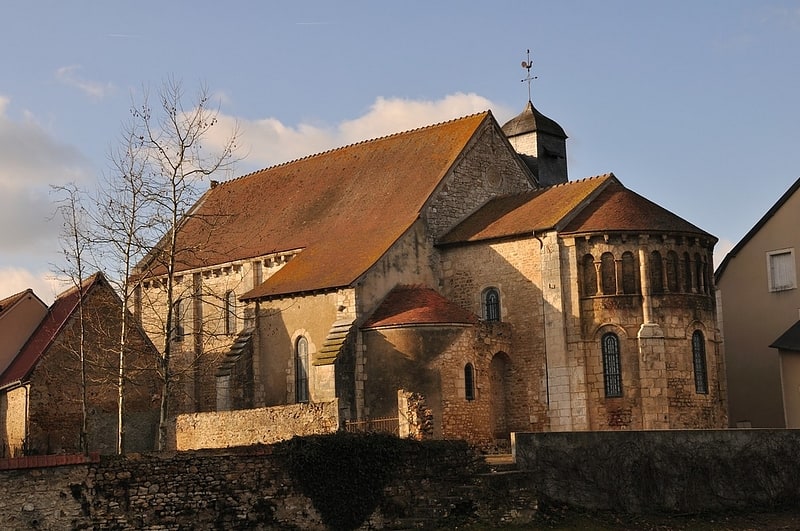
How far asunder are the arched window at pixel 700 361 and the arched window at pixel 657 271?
1944 mm

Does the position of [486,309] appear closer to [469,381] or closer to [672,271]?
[469,381]

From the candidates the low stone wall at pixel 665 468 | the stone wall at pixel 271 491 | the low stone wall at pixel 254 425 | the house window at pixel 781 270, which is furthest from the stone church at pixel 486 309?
the stone wall at pixel 271 491

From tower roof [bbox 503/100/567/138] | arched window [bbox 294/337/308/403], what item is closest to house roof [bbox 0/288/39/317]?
arched window [bbox 294/337/308/403]

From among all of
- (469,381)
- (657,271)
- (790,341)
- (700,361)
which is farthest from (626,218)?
(790,341)

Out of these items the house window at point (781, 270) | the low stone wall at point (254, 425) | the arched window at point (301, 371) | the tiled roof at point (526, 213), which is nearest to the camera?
the low stone wall at point (254, 425)

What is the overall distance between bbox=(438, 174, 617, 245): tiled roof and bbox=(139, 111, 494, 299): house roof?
69.6 inches

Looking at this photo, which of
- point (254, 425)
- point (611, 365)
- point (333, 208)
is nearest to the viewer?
point (254, 425)

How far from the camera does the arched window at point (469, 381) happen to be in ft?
105

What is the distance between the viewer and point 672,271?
110 feet

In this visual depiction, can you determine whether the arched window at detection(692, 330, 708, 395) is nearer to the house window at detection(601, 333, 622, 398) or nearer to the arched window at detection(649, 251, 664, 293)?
the arched window at detection(649, 251, 664, 293)

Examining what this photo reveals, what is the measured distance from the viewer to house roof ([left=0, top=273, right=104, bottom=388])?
34.9 metres

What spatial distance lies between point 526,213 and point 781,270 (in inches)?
416

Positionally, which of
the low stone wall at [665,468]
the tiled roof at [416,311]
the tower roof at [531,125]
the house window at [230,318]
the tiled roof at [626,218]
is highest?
the tower roof at [531,125]

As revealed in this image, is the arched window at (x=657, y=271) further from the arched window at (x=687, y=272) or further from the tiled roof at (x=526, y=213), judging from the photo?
the tiled roof at (x=526, y=213)
